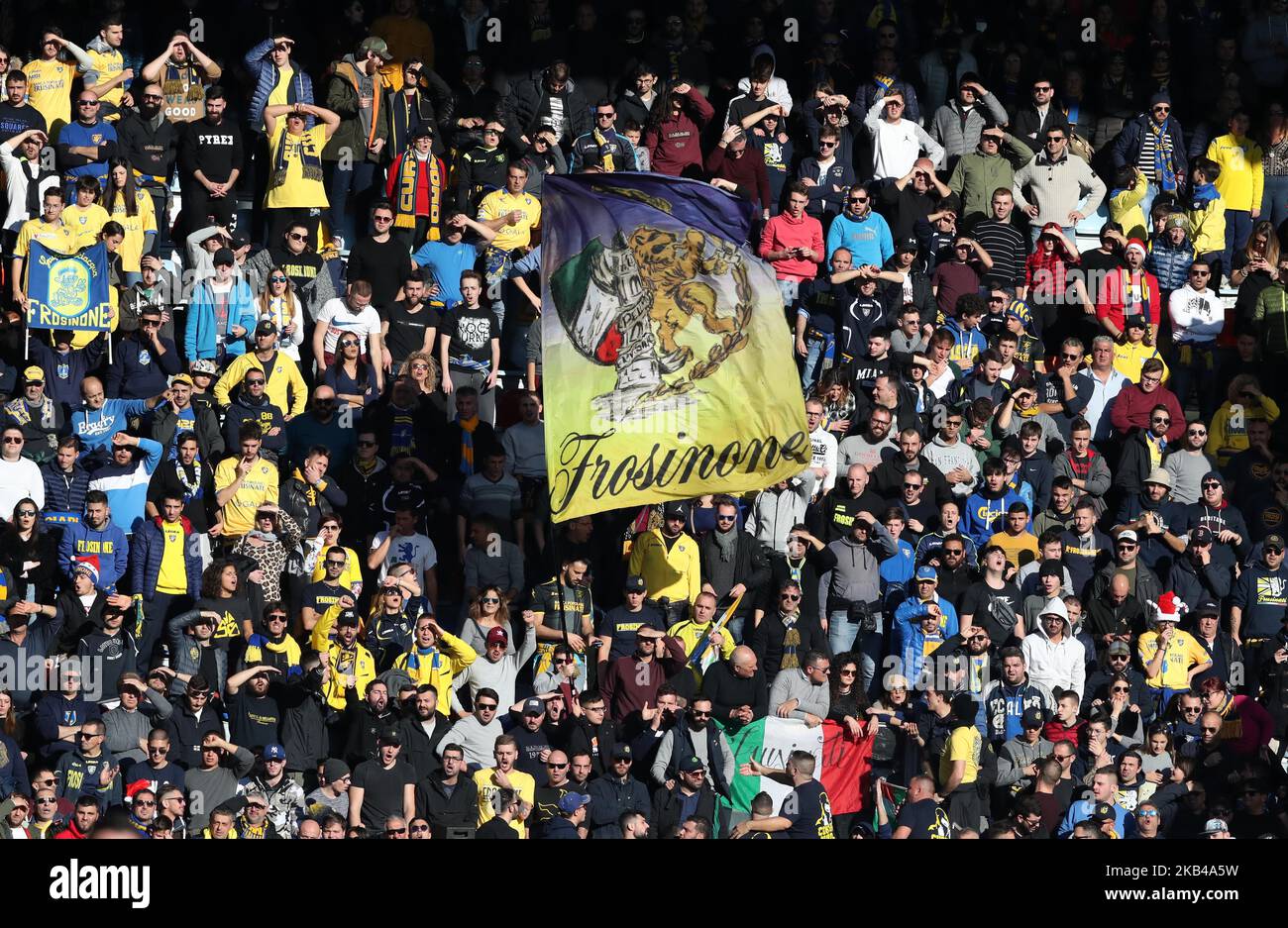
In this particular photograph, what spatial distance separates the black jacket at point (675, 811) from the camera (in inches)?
773

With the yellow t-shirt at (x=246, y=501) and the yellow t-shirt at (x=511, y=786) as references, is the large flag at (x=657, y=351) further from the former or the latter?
the yellow t-shirt at (x=246, y=501)

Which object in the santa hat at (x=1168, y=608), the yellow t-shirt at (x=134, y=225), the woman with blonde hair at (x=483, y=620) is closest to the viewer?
the woman with blonde hair at (x=483, y=620)

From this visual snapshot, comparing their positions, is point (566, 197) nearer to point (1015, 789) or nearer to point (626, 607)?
point (626, 607)

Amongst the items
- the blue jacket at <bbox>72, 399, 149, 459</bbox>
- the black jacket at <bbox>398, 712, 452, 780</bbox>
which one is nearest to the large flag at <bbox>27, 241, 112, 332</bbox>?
the blue jacket at <bbox>72, 399, 149, 459</bbox>

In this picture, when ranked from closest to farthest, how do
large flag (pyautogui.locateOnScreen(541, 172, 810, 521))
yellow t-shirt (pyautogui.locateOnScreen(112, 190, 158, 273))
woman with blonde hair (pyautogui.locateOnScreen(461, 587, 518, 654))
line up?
large flag (pyautogui.locateOnScreen(541, 172, 810, 521)), woman with blonde hair (pyautogui.locateOnScreen(461, 587, 518, 654)), yellow t-shirt (pyautogui.locateOnScreen(112, 190, 158, 273))

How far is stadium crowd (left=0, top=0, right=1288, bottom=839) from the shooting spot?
20.2 metres

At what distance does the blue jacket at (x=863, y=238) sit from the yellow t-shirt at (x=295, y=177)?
424cm

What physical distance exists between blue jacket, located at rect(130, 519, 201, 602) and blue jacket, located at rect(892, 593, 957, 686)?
16.5 feet

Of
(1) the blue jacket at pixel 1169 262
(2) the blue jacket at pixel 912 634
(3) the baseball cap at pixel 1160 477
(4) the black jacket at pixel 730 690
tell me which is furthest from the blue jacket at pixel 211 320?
(1) the blue jacket at pixel 1169 262

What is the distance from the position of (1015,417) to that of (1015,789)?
12.1 ft

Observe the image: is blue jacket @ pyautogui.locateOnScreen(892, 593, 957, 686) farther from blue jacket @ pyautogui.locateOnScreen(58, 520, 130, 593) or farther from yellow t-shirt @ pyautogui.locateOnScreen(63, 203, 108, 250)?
yellow t-shirt @ pyautogui.locateOnScreen(63, 203, 108, 250)

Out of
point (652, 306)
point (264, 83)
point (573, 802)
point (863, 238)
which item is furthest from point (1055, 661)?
point (264, 83)

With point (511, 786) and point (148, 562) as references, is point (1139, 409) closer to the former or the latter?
point (511, 786)
